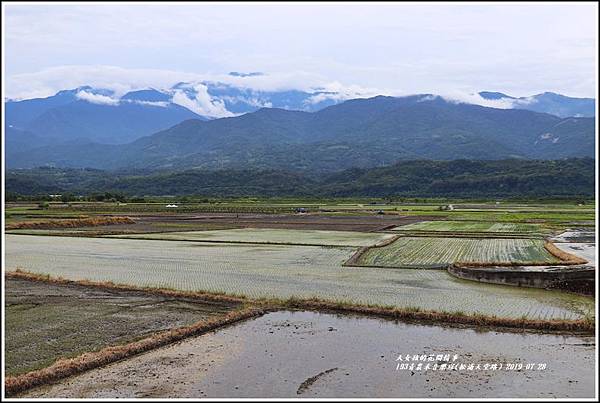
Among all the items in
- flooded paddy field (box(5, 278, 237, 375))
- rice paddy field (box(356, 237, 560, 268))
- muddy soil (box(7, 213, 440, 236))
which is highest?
muddy soil (box(7, 213, 440, 236))

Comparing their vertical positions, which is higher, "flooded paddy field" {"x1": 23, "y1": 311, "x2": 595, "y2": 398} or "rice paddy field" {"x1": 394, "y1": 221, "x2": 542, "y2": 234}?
"rice paddy field" {"x1": 394, "y1": 221, "x2": 542, "y2": 234}

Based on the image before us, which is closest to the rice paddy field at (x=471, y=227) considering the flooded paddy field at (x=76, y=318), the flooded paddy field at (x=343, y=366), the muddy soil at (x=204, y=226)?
the muddy soil at (x=204, y=226)

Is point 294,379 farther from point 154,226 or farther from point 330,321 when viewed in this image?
point 154,226

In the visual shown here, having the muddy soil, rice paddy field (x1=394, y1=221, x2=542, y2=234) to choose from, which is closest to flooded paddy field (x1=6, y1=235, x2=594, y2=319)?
the muddy soil

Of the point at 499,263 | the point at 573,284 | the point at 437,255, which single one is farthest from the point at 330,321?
the point at 437,255

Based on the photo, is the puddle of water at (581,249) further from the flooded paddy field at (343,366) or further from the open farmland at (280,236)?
the flooded paddy field at (343,366)

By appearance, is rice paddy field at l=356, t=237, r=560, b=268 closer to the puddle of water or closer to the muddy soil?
the puddle of water
